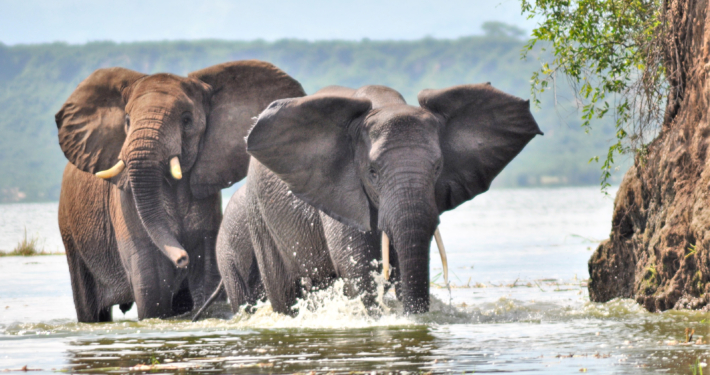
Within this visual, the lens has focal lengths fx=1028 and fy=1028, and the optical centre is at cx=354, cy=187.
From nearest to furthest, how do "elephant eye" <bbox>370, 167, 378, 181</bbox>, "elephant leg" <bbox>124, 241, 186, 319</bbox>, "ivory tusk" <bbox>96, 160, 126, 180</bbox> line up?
"elephant eye" <bbox>370, 167, 378, 181</bbox>, "elephant leg" <bbox>124, 241, 186, 319</bbox>, "ivory tusk" <bbox>96, 160, 126, 180</bbox>

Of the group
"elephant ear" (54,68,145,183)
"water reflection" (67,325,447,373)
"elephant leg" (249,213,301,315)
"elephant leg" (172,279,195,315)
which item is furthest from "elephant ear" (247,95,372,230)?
"elephant leg" (172,279,195,315)

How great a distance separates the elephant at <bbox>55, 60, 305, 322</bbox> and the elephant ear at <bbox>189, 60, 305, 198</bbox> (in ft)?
0.04

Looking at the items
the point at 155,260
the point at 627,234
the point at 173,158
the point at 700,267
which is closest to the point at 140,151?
the point at 173,158

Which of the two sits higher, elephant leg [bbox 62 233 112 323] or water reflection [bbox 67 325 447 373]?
elephant leg [bbox 62 233 112 323]

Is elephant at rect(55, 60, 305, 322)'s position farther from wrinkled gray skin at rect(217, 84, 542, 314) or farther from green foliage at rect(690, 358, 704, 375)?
green foliage at rect(690, 358, 704, 375)

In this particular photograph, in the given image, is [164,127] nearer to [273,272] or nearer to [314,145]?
[273,272]

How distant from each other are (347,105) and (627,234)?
3701mm

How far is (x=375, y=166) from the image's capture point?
779 centimetres

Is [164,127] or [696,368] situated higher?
[164,127]

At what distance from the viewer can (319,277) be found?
9.12 meters

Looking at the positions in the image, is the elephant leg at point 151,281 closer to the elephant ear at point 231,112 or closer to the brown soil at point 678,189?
the elephant ear at point 231,112

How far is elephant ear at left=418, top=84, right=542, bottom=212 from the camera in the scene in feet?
27.6

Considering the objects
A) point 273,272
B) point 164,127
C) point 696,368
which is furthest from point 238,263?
point 696,368

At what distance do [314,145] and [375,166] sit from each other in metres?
0.85
